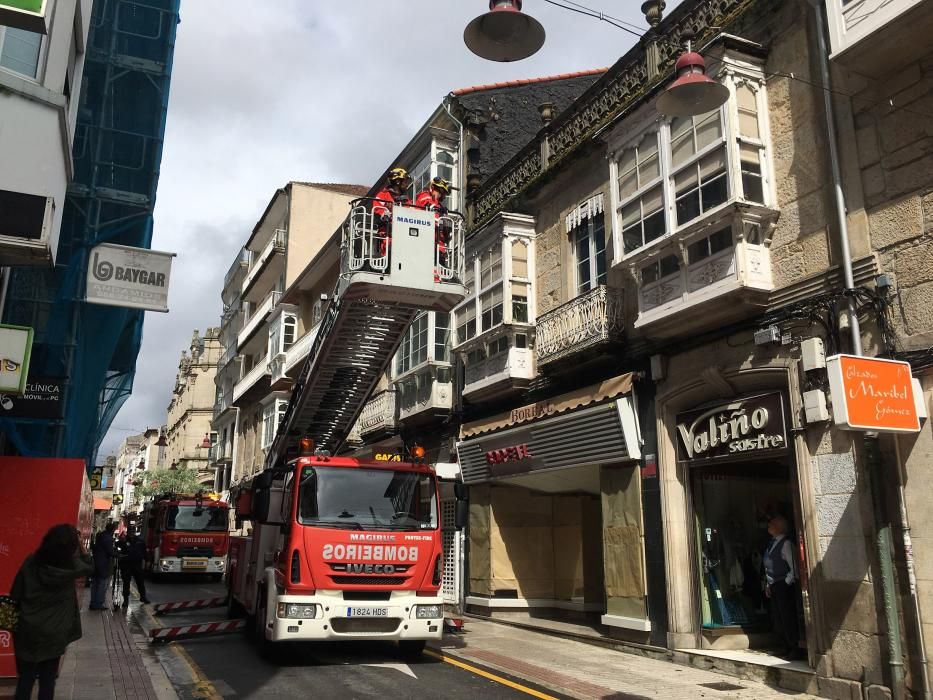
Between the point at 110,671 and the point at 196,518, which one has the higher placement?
the point at 196,518

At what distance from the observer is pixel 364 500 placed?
34.1 feet

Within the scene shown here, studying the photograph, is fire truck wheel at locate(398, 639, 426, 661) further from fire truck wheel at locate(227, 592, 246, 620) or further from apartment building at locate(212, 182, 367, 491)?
apartment building at locate(212, 182, 367, 491)

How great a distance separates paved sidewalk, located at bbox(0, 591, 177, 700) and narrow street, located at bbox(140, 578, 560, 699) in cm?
25

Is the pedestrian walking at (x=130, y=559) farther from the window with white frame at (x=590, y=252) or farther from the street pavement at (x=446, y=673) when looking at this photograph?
the window with white frame at (x=590, y=252)

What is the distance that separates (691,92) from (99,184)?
12484mm

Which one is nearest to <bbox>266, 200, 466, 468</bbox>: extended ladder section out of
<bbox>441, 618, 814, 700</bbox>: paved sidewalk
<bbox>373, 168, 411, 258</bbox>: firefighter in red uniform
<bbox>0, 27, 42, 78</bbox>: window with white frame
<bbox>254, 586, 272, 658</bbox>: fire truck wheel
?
<bbox>373, 168, 411, 258</bbox>: firefighter in red uniform

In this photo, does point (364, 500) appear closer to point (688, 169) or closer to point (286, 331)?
point (688, 169)

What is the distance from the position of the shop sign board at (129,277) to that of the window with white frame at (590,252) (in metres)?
7.39

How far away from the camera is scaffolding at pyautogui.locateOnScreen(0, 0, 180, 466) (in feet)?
48.3

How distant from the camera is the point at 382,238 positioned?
10.4 m

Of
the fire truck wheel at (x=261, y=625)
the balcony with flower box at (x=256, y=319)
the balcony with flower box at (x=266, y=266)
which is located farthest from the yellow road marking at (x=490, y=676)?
the balcony with flower box at (x=266, y=266)

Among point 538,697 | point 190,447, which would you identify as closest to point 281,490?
point 538,697

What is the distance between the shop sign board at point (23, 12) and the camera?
6.37m

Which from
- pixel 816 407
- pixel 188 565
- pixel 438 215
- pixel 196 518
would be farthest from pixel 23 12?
pixel 188 565
